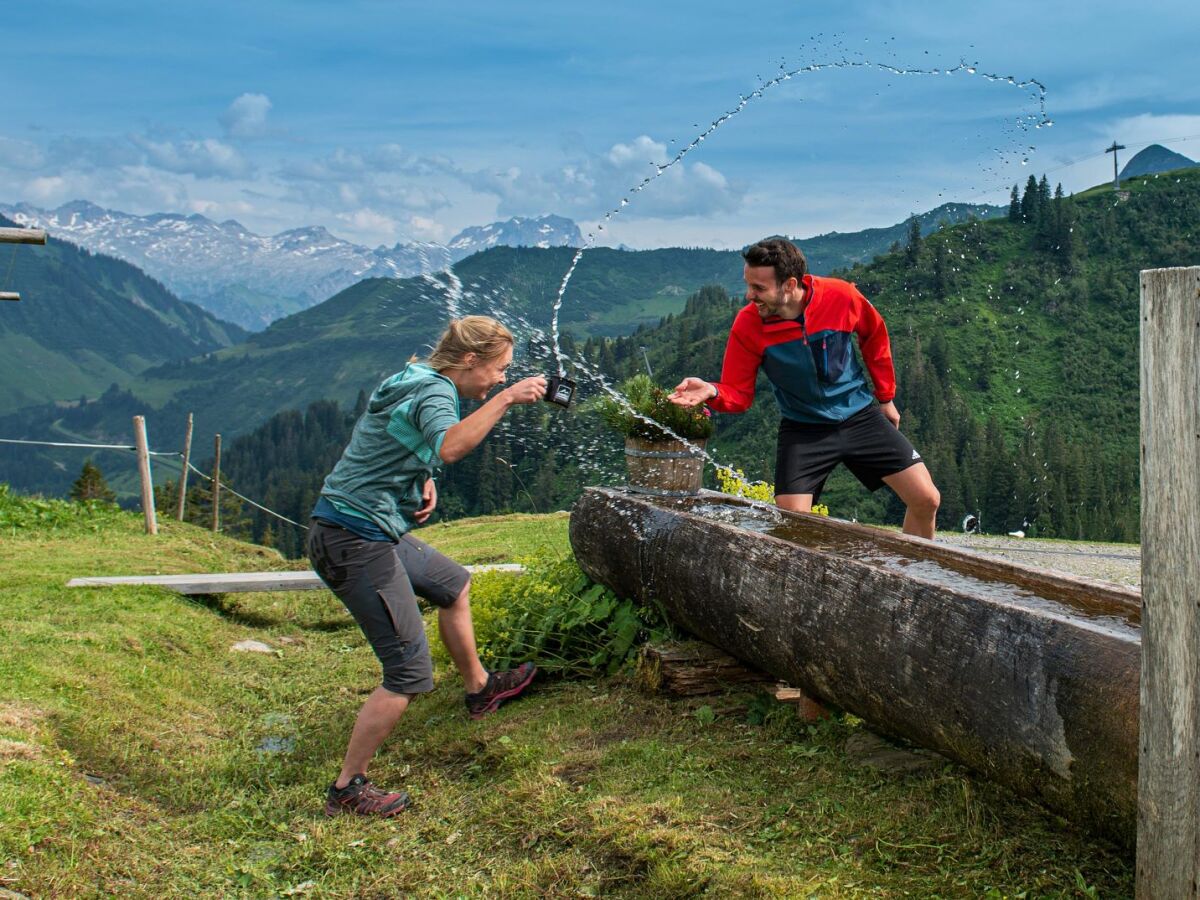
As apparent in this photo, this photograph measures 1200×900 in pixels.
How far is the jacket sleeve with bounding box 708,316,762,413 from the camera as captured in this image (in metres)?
6.45

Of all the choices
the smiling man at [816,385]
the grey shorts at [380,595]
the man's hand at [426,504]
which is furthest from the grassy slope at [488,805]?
the smiling man at [816,385]

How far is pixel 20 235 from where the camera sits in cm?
1139

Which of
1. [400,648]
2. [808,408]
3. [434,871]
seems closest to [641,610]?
[808,408]

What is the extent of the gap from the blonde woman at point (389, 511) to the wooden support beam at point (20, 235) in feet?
26.4

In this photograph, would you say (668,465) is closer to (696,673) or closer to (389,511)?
(696,673)

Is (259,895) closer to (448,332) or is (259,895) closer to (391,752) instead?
(391,752)

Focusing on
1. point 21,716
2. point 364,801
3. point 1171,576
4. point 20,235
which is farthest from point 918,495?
point 20,235

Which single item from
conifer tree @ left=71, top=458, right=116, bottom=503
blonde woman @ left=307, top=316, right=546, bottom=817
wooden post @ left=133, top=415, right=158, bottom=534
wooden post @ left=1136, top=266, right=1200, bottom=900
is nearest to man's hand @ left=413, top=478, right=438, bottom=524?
blonde woman @ left=307, top=316, right=546, bottom=817

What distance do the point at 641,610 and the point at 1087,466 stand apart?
86.2m

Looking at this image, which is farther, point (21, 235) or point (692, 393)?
point (21, 235)

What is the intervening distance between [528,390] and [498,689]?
232cm

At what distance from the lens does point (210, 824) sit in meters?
5.17

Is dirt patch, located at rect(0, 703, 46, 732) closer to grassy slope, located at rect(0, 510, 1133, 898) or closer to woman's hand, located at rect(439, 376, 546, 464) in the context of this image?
grassy slope, located at rect(0, 510, 1133, 898)

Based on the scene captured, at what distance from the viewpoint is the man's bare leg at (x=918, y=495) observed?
6410 mm
